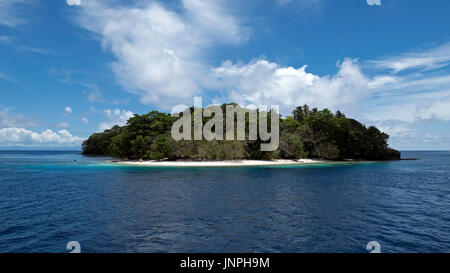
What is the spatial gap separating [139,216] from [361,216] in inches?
530

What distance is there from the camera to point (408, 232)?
12.2 m

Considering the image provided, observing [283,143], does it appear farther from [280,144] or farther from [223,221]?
[223,221]

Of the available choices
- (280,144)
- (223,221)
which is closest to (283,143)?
(280,144)

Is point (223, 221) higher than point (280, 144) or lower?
lower

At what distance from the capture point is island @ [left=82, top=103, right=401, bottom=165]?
60.8 meters

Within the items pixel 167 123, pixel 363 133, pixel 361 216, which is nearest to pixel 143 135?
pixel 167 123

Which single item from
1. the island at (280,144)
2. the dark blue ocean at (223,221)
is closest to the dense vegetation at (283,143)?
the island at (280,144)

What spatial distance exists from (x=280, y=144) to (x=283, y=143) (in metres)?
0.85

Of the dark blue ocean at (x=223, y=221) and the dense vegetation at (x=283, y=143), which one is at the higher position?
the dense vegetation at (x=283, y=143)

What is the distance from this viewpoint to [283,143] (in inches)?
2616

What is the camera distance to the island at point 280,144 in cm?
6084

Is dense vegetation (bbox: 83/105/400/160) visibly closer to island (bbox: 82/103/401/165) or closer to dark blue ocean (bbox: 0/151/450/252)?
island (bbox: 82/103/401/165)

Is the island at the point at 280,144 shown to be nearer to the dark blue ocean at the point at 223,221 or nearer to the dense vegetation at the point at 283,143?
the dense vegetation at the point at 283,143
